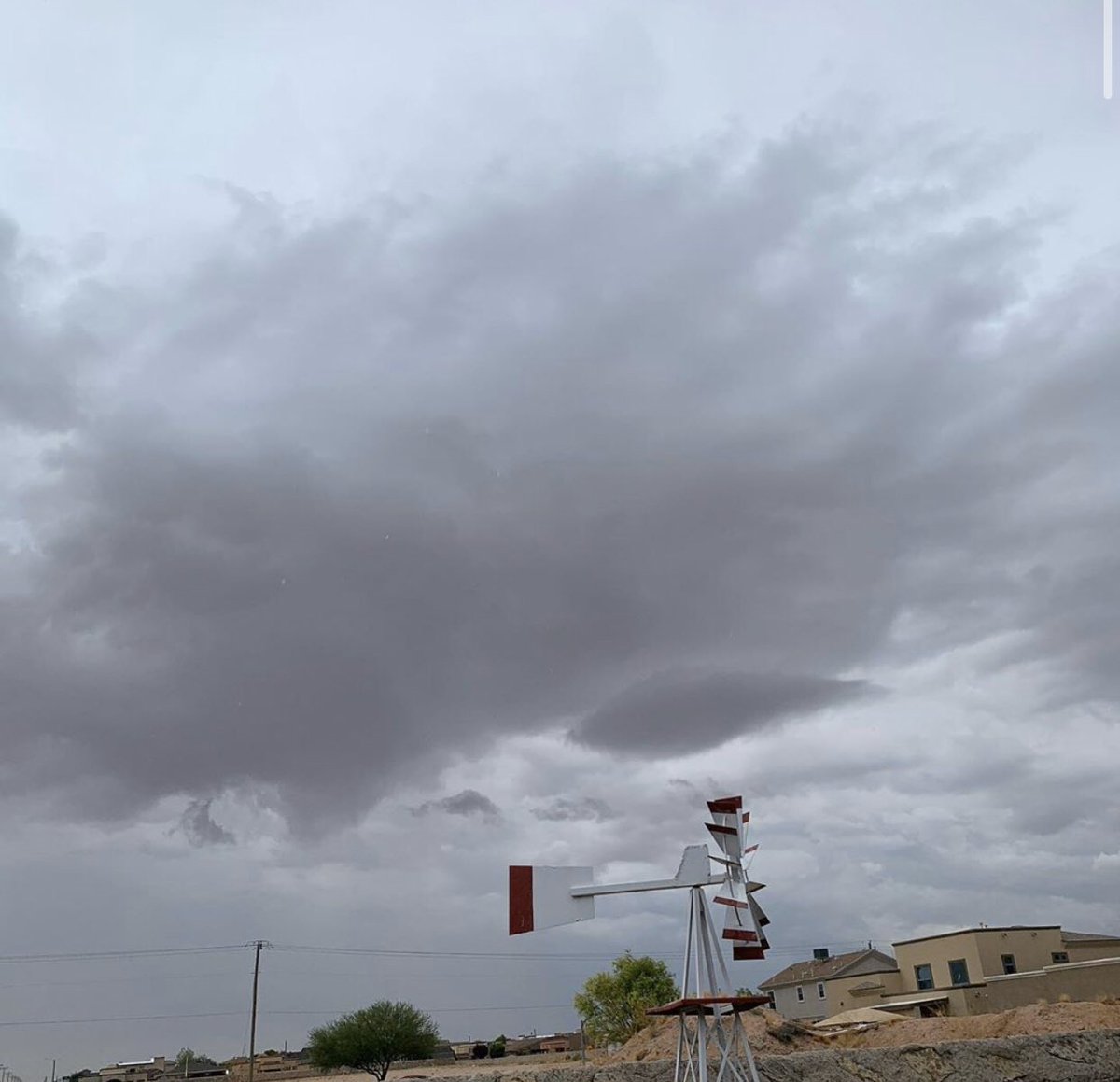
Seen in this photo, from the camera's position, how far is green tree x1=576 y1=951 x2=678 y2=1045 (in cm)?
5144

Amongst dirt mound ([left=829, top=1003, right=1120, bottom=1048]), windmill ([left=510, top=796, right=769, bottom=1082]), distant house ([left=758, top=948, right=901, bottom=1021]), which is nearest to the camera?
windmill ([left=510, top=796, right=769, bottom=1082])

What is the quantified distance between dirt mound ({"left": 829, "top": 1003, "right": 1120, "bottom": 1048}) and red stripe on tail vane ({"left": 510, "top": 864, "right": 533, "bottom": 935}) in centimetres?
1062

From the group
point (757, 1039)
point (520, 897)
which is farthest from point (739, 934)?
point (757, 1039)

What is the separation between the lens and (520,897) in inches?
454

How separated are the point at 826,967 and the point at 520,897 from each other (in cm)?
4842

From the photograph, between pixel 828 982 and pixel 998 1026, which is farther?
pixel 828 982

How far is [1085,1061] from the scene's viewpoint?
15.8 metres

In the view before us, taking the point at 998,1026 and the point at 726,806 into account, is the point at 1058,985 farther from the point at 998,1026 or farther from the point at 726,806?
the point at 726,806

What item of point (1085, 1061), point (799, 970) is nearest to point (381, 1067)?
point (799, 970)

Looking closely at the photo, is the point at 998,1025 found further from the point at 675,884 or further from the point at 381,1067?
the point at 381,1067

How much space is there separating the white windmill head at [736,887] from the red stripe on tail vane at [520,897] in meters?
1.98

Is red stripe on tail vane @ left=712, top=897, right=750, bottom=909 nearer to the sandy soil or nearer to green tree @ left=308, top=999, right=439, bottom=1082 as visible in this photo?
the sandy soil

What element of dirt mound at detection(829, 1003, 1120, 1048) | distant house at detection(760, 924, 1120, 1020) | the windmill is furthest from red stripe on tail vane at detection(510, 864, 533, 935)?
distant house at detection(760, 924, 1120, 1020)

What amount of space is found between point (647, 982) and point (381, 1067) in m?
19.0
